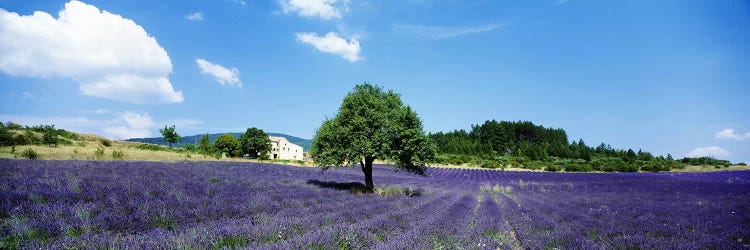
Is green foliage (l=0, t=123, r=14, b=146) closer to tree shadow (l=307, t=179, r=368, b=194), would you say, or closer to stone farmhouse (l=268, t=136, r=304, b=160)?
tree shadow (l=307, t=179, r=368, b=194)

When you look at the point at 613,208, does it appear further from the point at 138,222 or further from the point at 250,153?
the point at 250,153

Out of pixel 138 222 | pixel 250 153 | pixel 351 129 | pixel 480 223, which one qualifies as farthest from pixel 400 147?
pixel 250 153

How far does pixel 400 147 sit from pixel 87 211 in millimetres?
10832

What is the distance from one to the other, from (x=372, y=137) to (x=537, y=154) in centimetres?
6353

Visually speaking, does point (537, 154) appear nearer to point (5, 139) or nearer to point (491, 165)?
point (491, 165)

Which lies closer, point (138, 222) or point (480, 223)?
point (138, 222)

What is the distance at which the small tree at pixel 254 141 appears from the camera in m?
70.9

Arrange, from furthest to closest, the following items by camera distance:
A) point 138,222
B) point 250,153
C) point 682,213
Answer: point 250,153 → point 682,213 → point 138,222

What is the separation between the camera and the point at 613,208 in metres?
11.2

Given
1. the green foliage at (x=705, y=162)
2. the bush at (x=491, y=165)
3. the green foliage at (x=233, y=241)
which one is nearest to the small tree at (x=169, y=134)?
the bush at (x=491, y=165)

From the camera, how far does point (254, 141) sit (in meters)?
70.8

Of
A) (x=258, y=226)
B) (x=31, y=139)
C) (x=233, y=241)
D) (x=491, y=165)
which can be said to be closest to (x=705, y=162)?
(x=491, y=165)

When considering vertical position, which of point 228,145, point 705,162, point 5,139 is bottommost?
point 705,162

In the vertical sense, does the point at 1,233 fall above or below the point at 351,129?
below
